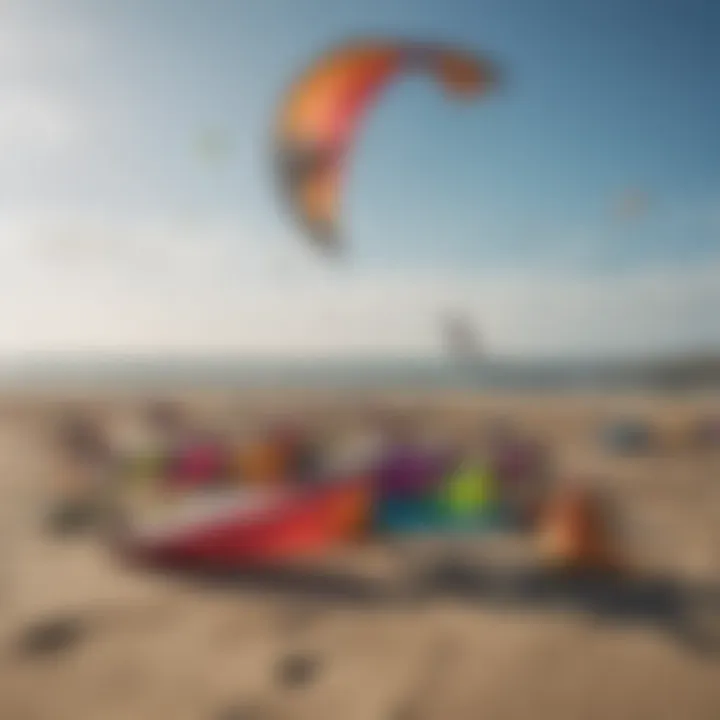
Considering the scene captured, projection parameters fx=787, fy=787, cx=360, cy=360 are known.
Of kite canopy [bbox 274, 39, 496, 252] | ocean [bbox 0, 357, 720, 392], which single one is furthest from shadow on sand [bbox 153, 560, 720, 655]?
kite canopy [bbox 274, 39, 496, 252]

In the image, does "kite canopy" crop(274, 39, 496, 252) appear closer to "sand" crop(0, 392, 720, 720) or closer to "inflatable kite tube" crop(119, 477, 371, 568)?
"sand" crop(0, 392, 720, 720)

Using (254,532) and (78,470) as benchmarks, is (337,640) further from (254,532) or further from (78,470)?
(78,470)

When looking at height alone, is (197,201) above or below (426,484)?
above

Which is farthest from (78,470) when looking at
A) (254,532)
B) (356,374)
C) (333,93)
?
(333,93)

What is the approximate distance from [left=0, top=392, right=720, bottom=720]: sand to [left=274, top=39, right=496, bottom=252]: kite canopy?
437 millimetres

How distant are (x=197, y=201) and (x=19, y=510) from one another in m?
0.76

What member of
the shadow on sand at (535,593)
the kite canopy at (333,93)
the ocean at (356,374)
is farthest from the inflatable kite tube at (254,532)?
the kite canopy at (333,93)

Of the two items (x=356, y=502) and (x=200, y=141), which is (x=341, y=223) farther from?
(x=356, y=502)

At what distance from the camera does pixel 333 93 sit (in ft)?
5.63

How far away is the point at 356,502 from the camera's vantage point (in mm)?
1694

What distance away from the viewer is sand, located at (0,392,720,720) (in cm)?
140

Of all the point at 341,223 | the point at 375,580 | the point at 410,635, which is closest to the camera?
the point at 410,635

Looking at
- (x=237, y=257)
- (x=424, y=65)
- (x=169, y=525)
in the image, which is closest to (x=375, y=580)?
(x=169, y=525)

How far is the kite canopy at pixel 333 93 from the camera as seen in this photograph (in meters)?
1.70
